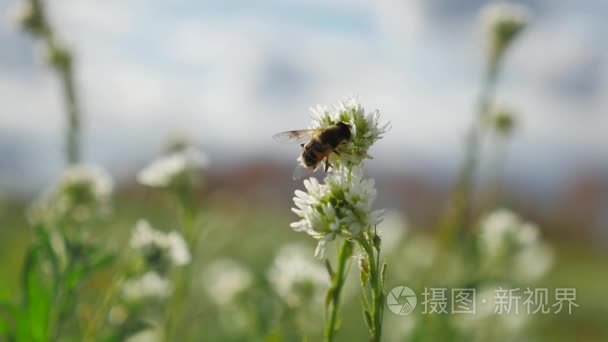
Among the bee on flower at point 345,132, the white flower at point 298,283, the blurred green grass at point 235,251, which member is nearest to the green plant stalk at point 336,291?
the bee on flower at point 345,132

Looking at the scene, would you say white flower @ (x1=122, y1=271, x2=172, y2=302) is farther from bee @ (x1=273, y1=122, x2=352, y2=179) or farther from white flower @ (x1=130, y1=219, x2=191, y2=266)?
bee @ (x1=273, y1=122, x2=352, y2=179)

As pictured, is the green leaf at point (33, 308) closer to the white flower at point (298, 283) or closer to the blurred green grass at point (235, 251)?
the blurred green grass at point (235, 251)

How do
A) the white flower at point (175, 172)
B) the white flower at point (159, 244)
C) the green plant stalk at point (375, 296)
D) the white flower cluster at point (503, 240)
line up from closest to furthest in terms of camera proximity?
the green plant stalk at point (375, 296) → the white flower at point (159, 244) → the white flower at point (175, 172) → the white flower cluster at point (503, 240)

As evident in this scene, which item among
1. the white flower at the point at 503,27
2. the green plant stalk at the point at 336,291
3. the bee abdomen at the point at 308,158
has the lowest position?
the green plant stalk at the point at 336,291

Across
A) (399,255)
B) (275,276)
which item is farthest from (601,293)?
(275,276)

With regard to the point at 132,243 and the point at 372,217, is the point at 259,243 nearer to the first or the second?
the point at 132,243

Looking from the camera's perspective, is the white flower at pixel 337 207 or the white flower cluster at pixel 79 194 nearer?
the white flower at pixel 337 207

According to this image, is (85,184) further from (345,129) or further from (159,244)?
(345,129)
